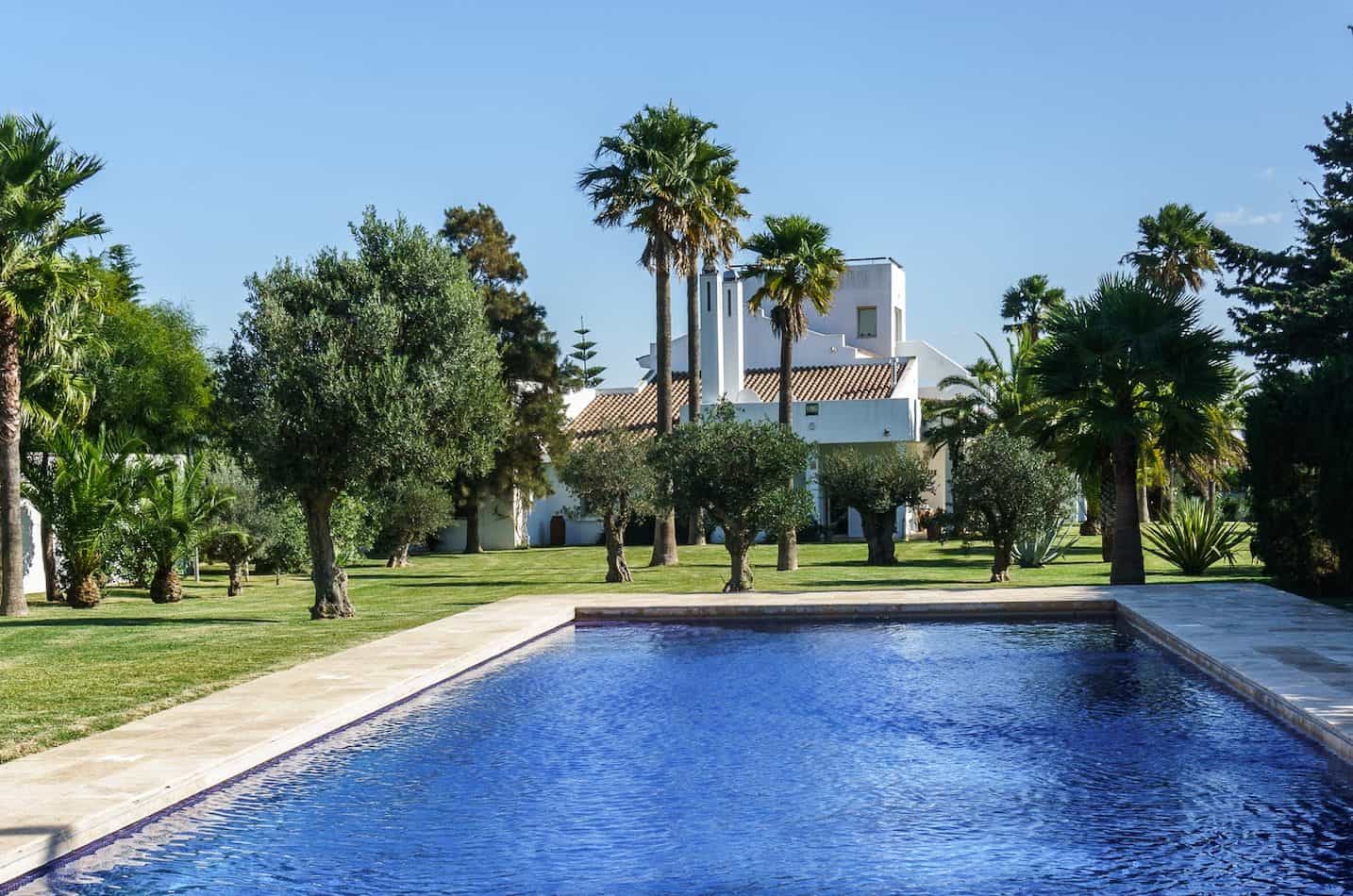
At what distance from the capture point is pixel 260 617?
20.1m

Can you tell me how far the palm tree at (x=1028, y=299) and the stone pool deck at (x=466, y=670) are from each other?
138ft

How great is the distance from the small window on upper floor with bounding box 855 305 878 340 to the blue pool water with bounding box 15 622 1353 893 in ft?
159

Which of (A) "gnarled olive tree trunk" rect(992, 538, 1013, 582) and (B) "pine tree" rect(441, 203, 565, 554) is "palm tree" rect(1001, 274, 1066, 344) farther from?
(A) "gnarled olive tree trunk" rect(992, 538, 1013, 582)

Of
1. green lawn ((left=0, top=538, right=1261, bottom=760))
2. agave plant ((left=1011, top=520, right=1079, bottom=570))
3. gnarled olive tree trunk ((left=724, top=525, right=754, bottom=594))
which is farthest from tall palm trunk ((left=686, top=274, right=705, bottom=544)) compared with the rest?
gnarled olive tree trunk ((left=724, top=525, right=754, bottom=594))

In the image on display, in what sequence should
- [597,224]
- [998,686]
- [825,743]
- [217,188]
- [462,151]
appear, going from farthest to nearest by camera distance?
[597,224], [462,151], [217,188], [998,686], [825,743]

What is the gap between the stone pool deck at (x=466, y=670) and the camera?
322 inches

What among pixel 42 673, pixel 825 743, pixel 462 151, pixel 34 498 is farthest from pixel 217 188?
pixel 825 743

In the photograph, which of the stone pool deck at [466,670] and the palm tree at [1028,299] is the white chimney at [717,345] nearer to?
the palm tree at [1028,299]

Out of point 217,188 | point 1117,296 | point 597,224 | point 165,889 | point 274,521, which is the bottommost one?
point 165,889

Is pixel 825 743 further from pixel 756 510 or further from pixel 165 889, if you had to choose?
pixel 756 510

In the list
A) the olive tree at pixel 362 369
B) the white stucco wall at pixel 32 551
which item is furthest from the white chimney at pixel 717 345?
the olive tree at pixel 362 369

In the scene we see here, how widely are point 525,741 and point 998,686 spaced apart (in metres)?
4.95

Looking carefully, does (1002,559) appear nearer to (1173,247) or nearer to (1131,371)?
(1131,371)

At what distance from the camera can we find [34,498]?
23.2m
